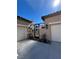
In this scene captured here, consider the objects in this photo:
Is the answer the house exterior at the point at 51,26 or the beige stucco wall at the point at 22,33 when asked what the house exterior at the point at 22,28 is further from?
the house exterior at the point at 51,26

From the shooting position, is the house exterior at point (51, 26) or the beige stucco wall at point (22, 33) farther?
the house exterior at point (51, 26)

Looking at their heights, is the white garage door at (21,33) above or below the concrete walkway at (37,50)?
above

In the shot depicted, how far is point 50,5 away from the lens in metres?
1.40

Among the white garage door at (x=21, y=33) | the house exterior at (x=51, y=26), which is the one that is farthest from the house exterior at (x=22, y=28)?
the house exterior at (x=51, y=26)

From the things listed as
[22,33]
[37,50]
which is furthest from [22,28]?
[37,50]

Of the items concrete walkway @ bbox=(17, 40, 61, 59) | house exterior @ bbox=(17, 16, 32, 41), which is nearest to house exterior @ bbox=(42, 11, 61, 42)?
concrete walkway @ bbox=(17, 40, 61, 59)

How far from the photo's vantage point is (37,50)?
1450mm

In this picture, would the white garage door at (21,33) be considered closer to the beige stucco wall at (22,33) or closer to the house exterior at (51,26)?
the beige stucco wall at (22,33)

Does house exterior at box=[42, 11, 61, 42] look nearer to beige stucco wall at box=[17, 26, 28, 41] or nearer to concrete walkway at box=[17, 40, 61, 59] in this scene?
concrete walkway at box=[17, 40, 61, 59]

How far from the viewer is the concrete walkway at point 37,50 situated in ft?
4.05

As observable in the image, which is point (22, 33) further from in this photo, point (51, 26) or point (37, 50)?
point (51, 26)

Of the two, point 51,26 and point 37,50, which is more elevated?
point 51,26
